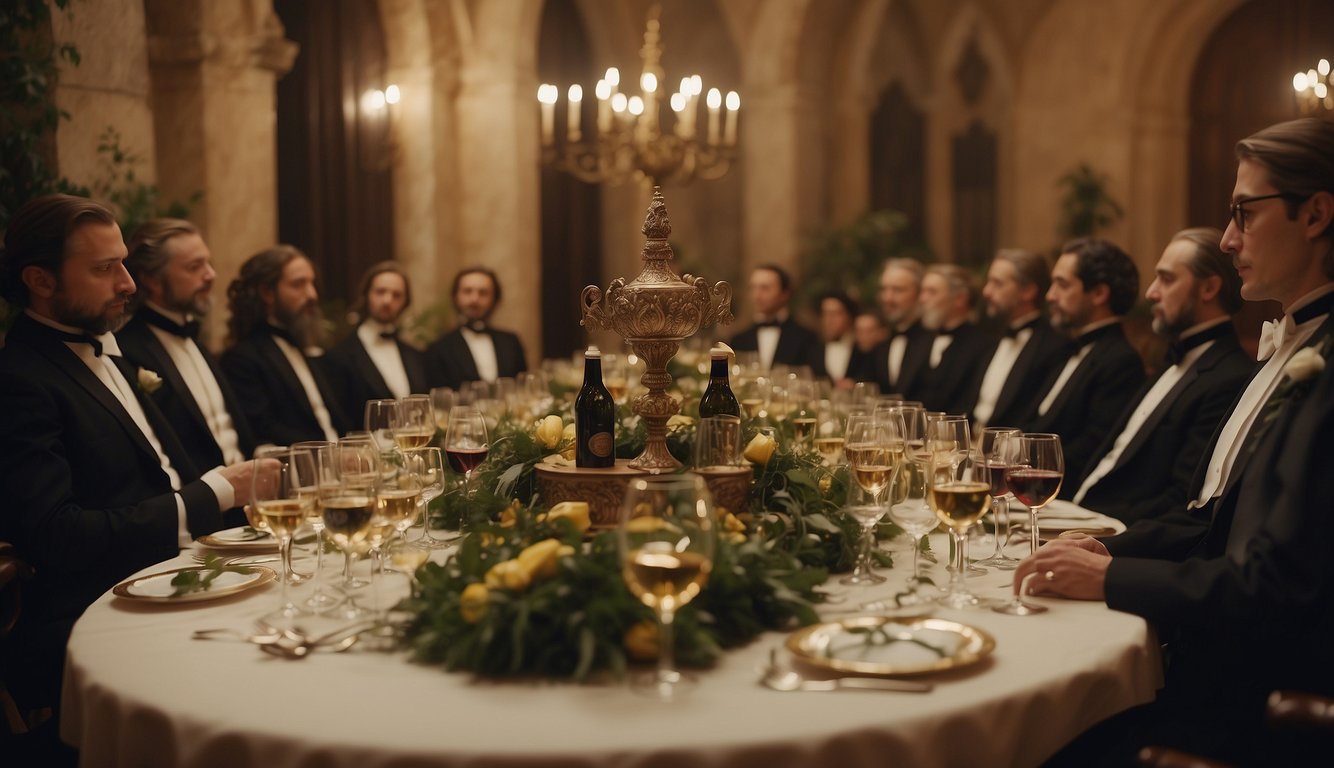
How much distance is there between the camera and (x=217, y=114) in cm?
726

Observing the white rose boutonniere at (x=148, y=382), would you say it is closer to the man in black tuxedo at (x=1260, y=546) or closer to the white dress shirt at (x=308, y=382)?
the white dress shirt at (x=308, y=382)

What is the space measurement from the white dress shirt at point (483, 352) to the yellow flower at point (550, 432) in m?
5.35

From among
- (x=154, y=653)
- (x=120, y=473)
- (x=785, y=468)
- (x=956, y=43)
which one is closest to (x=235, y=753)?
(x=154, y=653)

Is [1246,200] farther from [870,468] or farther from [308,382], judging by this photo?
[308,382]

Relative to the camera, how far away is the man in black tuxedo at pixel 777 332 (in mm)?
9531

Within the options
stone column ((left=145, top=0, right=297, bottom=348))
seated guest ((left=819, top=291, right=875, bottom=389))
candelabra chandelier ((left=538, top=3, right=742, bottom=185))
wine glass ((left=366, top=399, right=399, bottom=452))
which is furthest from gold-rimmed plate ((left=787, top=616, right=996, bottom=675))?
seated guest ((left=819, top=291, right=875, bottom=389))

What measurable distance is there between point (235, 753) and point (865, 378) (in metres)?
7.52

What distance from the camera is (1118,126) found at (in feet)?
41.0

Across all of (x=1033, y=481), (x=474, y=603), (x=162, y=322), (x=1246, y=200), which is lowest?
(x=474, y=603)

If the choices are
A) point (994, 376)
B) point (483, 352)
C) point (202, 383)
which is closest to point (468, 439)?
point (202, 383)

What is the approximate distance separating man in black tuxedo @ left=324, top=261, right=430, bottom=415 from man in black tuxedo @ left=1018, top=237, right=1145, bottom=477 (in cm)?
370

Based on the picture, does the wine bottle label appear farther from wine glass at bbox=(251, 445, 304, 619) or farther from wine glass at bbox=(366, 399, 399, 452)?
wine glass at bbox=(366, 399, 399, 452)

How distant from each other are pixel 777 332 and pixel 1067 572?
24.1 feet

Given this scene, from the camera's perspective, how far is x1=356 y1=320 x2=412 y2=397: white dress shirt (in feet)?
23.7
